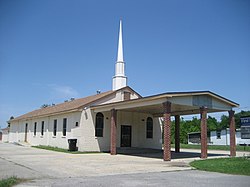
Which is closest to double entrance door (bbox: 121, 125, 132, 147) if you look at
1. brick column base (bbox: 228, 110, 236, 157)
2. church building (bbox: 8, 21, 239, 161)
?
church building (bbox: 8, 21, 239, 161)

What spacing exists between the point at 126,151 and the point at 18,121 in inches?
920

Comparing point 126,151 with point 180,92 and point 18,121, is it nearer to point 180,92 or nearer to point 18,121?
point 180,92

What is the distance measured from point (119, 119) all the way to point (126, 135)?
5.48ft

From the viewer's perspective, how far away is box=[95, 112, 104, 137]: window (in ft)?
81.5

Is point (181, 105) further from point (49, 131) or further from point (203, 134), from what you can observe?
point (49, 131)

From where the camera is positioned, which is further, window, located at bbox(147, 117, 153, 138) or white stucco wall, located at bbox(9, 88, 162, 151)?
window, located at bbox(147, 117, 153, 138)

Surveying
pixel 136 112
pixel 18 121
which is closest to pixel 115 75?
pixel 136 112

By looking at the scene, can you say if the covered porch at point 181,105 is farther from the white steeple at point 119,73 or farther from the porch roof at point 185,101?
the white steeple at point 119,73

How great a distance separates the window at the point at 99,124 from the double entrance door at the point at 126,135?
6.92 ft

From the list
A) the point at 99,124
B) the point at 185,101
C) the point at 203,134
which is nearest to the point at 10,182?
the point at 185,101

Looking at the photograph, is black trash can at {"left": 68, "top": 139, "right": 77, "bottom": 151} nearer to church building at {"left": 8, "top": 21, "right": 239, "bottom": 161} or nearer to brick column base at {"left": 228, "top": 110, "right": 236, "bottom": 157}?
church building at {"left": 8, "top": 21, "right": 239, "bottom": 161}

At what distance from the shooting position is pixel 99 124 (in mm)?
25031

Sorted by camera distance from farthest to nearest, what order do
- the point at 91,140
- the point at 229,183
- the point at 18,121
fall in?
the point at 18,121
the point at 91,140
the point at 229,183

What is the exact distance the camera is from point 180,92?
17.8 metres
